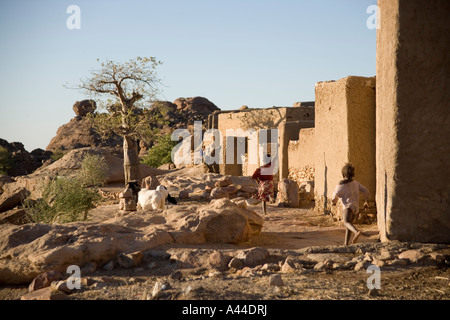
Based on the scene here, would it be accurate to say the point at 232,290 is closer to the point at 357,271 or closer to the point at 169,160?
the point at 357,271

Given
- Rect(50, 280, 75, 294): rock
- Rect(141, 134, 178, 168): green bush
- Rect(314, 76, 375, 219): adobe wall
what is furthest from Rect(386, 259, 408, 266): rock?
Rect(141, 134, 178, 168): green bush

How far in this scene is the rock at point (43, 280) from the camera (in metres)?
4.84

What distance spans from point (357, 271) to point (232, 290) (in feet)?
4.90

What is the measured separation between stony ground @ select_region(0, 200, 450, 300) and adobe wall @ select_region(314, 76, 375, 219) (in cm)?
372

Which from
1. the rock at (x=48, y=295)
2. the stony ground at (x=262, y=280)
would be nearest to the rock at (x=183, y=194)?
the stony ground at (x=262, y=280)

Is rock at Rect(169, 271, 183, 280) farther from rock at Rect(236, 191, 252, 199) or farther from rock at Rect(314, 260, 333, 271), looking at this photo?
rock at Rect(236, 191, 252, 199)

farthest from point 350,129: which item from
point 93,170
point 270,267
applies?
point 93,170

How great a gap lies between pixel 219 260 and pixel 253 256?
0.41 meters

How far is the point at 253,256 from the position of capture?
541 centimetres

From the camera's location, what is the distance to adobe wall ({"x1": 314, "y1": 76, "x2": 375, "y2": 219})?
29.8 ft

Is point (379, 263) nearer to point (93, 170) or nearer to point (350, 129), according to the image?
point (350, 129)

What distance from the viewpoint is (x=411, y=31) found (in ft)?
17.9
